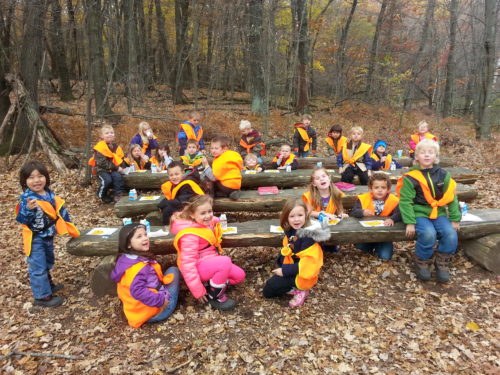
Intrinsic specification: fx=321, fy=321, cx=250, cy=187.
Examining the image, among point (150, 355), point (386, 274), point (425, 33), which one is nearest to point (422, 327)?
point (386, 274)

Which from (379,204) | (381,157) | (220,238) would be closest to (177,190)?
(220,238)

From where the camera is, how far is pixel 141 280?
3393 mm

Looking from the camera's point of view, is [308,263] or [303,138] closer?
[308,263]

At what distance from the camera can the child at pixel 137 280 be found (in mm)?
3369

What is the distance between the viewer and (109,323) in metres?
3.67

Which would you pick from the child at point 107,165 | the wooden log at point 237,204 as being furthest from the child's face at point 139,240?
the child at point 107,165

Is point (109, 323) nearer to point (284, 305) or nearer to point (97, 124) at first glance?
point (284, 305)

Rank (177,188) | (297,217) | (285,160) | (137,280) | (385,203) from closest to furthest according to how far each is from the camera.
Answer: (137,280) → (297,217) → (385,203) → (177,188) → (285,160)

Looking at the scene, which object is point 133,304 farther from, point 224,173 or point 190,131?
point 190,131

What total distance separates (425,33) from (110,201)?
55.7 feet

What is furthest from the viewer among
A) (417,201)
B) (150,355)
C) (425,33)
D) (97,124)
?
(425,33)

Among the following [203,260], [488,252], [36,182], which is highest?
[36,182]

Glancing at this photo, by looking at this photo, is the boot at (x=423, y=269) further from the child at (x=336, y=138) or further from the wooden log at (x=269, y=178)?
the child at (x=336, y=138)

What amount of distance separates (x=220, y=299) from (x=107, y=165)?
4.47m
